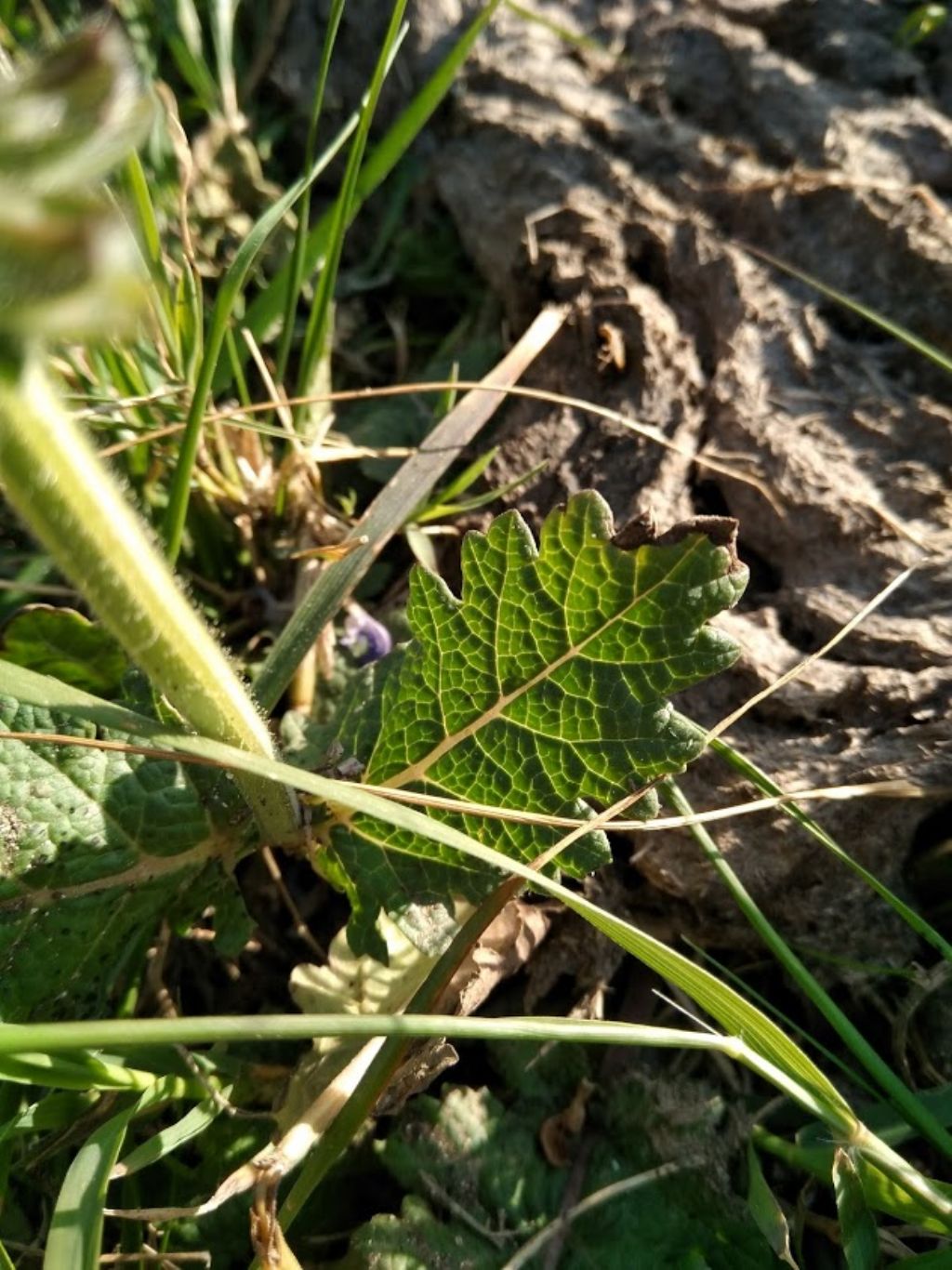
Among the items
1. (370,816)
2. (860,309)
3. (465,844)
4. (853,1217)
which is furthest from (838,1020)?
(860,309)

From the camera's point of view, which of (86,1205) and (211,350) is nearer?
(86,1205)

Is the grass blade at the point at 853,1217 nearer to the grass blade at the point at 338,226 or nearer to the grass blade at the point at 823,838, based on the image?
the grass blade at the point at 823,838

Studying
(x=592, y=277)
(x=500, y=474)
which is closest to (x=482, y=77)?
(x=592, y=277)

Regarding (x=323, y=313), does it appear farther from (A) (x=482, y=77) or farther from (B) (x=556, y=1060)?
(B) (x=556, y=1060)

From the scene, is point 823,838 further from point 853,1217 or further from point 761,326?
point 761,326

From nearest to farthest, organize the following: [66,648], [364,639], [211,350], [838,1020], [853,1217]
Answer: [853,1217], [838,1020], [211,350], [66,648], [364,639]

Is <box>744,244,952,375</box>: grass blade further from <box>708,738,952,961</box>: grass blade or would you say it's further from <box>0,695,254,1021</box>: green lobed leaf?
<box>0,695,254,1021</box>: green lobed leaf

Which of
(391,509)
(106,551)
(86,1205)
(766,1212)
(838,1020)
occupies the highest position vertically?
(106,551)
